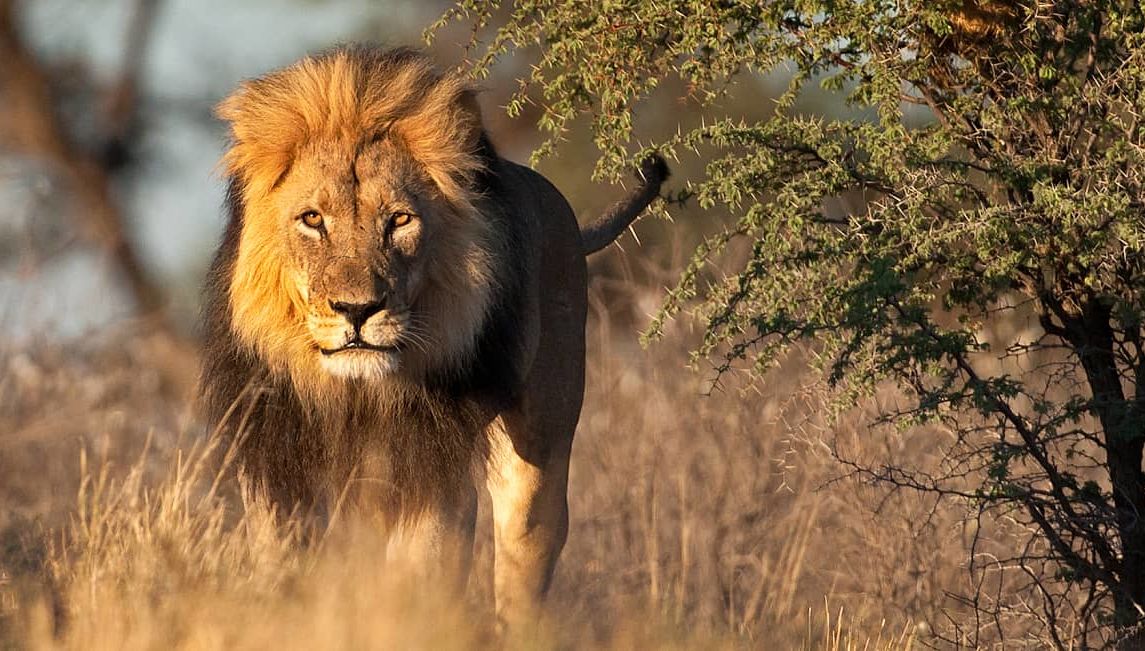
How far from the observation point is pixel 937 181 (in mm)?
5445

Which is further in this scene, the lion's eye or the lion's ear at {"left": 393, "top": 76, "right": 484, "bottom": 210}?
the lion's ear at {"left": 393, "top": 76, "right": 484, "bottom": 210}

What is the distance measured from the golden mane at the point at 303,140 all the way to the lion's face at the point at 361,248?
5cm

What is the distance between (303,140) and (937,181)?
1.84m

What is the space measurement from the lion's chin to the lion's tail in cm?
171

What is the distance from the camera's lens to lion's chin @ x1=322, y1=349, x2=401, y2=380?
464 cm

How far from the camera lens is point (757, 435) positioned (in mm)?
8477

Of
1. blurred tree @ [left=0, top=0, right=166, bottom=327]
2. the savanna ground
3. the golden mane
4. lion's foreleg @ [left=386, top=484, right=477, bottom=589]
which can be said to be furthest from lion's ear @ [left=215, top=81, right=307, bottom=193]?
blurred tree @ [left=0, top=0, right=166, bottom=327]

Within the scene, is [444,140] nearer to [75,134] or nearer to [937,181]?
[937,181]

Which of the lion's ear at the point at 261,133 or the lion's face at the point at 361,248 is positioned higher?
the lion's ear at the point at 261,133

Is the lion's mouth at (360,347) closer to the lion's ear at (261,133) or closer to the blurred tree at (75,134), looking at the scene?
the lion's ear at (261,133)

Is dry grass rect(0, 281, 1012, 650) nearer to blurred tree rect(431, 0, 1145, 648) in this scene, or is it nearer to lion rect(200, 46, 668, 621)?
lion rect(200, 46, 668, 621)

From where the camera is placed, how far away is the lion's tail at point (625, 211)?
6223 millimetres

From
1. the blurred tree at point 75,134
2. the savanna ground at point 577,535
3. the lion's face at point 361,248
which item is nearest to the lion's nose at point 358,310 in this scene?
the lion's face at point 361,248

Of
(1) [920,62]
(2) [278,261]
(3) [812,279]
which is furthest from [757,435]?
(2) [278,261]
